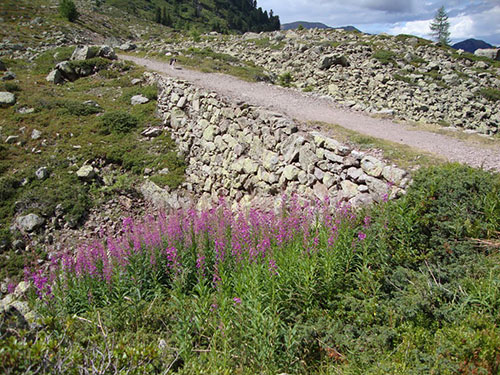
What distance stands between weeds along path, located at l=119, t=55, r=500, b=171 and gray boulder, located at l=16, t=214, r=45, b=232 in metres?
9.29

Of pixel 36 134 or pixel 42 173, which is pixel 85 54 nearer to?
pixel 36 134

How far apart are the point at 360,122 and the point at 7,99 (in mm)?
19701

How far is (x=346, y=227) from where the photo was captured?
5.83 m

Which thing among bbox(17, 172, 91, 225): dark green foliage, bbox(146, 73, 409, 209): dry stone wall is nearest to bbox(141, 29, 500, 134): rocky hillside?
bbox(146, 73, 409, 209): dry stone wall

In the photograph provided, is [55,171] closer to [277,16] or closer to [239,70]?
[239,70]

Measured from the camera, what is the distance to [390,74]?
23812 mm

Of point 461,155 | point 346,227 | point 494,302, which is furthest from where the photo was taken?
point 461,155

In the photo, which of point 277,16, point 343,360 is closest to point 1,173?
point 343,360

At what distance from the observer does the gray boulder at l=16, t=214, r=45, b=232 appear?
37.0ft

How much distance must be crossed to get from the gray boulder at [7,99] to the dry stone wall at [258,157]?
8907mm

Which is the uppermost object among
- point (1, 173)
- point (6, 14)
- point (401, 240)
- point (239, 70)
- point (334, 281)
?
point (6, 14)

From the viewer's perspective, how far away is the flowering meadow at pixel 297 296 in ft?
12.2

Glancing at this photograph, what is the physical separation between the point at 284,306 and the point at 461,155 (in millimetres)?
7725

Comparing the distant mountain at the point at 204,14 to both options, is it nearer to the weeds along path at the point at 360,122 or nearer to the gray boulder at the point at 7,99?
the gray boulder at the point at 7,99
